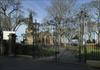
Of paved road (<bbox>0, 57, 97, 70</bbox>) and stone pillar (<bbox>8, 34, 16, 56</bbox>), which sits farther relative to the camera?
stone pillar (<bbox>8, 34, 16, 56</bbox>)

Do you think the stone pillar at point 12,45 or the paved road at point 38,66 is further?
the stone pillar at point 12,45

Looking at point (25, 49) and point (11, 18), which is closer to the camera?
point (25, 49)

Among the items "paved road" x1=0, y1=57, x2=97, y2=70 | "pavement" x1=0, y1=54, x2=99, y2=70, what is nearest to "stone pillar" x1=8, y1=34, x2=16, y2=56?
"pavement" x1=0, y1=54, x2=99, y2=70

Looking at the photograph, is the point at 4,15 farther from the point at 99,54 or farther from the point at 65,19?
the point at 99,54

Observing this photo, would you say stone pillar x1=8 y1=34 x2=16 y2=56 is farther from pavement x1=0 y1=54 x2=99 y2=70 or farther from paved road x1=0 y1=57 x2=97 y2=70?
paved road x1=0 y1=57 x2=97 y2=70

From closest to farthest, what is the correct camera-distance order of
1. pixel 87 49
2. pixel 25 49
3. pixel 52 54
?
1. pixel 87 49
2. pixel 52 54
3. pixel 25 49

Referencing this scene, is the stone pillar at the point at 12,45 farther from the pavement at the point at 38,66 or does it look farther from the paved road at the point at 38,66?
the paved road at the point at 38,66

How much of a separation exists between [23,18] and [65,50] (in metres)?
29.9

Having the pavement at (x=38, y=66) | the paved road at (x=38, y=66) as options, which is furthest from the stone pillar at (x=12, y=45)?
the paved road at (x=38, y=66)

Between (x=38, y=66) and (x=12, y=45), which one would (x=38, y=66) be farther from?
(x=12, y=45)

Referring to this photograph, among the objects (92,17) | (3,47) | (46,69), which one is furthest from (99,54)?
(92,17)

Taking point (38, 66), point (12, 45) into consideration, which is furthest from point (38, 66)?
point (12, 45)

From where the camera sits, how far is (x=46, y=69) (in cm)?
1567

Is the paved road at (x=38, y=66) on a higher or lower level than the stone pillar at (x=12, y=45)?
lower
